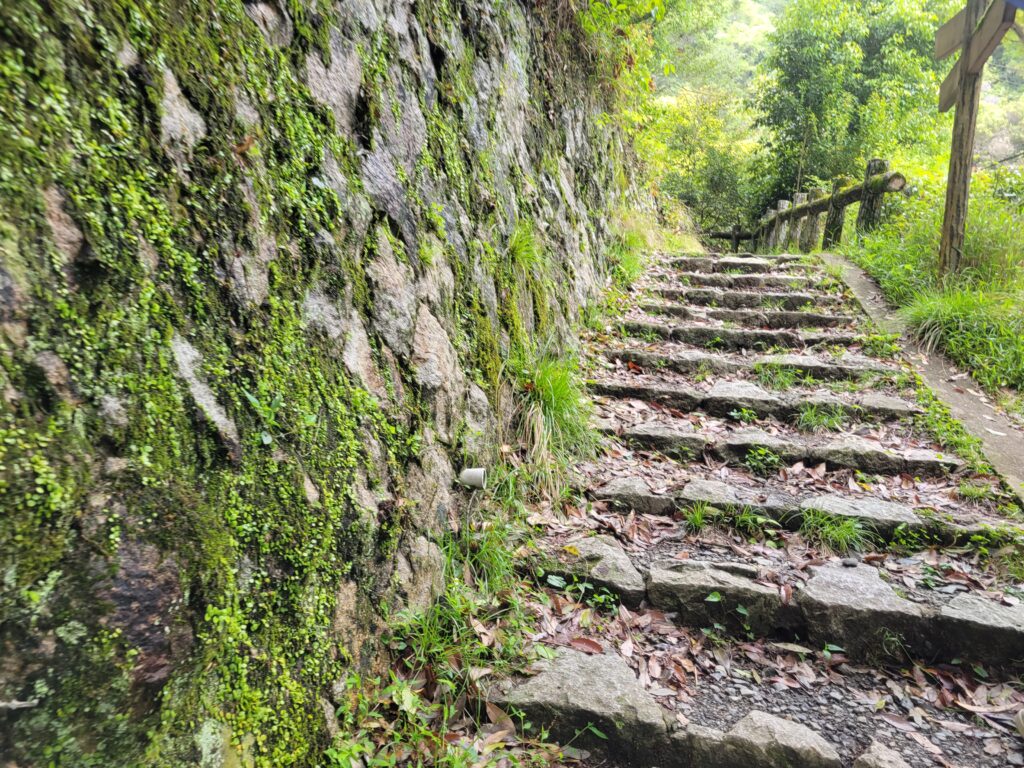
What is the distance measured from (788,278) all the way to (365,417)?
528 cm

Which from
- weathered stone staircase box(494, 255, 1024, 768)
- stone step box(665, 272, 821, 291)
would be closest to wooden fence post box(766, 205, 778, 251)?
stone step box(665, 272, 821, 291)

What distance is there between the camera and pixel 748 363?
14.5 ft

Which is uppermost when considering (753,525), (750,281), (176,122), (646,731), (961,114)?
(961,114)

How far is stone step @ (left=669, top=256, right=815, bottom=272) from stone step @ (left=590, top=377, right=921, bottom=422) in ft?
9.69

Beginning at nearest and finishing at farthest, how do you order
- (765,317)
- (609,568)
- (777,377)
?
(609,568), (777,377), (765,317)

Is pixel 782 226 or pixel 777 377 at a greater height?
pixel 782 226

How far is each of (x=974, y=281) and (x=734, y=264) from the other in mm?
2370

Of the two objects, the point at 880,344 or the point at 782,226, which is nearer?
the point at 880,344

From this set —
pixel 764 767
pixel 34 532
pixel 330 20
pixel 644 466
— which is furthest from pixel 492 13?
pixel 764 767

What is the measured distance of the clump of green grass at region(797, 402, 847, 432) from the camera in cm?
359

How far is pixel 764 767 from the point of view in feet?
5.90

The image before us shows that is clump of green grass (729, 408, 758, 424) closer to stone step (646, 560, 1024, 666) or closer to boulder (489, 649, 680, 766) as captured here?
stone step (646, 560, 1024, 666)

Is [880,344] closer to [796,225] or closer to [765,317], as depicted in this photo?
[765,317]

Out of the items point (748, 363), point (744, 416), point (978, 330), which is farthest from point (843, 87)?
point (744, 416)
